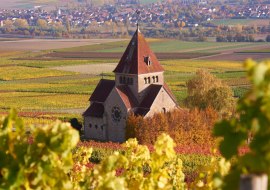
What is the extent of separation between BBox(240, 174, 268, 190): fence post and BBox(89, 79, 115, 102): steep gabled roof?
39.0 m

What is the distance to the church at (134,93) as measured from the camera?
41.7m

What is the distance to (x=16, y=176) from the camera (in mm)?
6188

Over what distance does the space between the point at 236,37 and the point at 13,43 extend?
163 feet

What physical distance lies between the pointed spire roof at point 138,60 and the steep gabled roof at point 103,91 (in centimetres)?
195

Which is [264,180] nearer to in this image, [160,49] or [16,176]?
[16,176]

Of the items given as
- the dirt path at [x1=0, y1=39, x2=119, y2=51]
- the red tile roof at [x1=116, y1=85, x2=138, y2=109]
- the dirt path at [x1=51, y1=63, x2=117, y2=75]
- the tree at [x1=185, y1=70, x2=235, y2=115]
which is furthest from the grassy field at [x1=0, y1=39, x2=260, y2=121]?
the red tile roof at [x1=116, y1=85, x2=138, y2=109]

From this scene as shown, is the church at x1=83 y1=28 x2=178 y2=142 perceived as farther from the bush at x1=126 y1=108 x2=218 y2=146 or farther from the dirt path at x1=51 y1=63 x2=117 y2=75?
the dirt path at x1=51 y1=63 x2=117 y2=75

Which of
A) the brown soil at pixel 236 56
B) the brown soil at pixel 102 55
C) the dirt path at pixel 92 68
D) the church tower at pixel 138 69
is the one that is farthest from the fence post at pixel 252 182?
the brown soil at pixel 102 55

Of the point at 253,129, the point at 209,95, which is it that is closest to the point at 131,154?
the point at 253,129

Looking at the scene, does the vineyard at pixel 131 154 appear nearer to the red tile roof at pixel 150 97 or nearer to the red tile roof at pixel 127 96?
the red tile roof at pixel 150 97

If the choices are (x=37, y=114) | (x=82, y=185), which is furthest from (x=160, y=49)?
(x=82, y=185)

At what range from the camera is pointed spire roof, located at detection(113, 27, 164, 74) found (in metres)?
41.9

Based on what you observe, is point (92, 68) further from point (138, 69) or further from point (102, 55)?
Result: point (138, 69)

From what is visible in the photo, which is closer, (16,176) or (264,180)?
(264,180)
